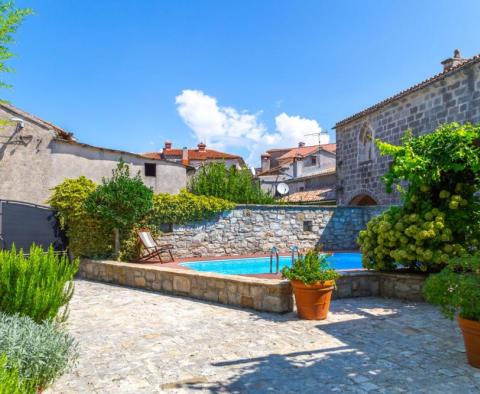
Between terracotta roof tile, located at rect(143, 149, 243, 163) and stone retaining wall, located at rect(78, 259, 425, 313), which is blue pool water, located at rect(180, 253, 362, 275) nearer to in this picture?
stone retaining wall, located at rect(78, 259, 425, 313)

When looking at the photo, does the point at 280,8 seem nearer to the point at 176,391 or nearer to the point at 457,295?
the point at 457,295

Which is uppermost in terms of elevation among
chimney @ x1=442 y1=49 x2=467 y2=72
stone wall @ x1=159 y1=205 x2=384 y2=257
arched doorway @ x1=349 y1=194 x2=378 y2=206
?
chimney @ x1=442 y1=49 x2=467 y2=72

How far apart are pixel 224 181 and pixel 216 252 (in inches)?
362

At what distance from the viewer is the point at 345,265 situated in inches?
521

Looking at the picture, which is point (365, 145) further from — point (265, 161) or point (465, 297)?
point (265, 161)

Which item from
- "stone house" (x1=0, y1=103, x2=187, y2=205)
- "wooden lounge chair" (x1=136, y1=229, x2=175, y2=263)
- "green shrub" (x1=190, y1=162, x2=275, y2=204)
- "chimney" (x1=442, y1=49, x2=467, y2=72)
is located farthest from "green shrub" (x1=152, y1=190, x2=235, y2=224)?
"chimney" (x1=442, y1=49, x2=467, y2=72)

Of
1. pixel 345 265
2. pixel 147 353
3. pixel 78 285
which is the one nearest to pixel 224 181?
pixel 345 265

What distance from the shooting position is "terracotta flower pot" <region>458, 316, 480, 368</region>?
3.41 m

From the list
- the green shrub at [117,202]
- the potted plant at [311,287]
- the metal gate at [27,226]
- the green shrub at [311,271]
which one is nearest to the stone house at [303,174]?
the green shrub at [117,202]

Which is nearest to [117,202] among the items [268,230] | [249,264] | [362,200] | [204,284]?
[204,284]

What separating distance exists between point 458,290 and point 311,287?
2.02m

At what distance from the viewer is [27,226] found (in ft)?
32.1

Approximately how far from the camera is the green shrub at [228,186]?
853 inches

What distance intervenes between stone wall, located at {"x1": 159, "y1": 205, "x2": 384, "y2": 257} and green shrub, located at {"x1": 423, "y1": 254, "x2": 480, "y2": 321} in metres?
10.1
